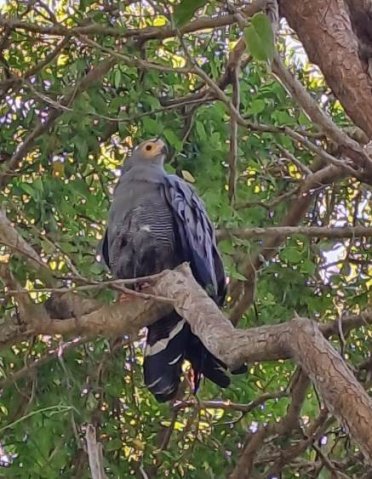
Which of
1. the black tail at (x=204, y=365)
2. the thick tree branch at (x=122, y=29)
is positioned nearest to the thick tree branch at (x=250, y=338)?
the black tail at (x=204, y=365)

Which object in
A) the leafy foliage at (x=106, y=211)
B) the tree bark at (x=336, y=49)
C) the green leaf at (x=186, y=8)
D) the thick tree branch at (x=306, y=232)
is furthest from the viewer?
the leafy foliage at (x=106, y=211)

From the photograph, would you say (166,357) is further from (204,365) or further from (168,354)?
(204,365)

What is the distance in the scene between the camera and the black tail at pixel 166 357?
3184 mm

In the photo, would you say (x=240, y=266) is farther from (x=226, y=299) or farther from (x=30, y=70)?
(x=30, y=70)

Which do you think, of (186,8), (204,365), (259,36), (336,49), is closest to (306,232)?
(204,365)

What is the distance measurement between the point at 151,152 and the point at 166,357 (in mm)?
865

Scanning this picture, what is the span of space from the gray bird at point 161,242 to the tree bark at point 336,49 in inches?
39.6

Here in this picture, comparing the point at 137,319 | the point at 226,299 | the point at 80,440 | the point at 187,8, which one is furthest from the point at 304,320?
the point at 226,299

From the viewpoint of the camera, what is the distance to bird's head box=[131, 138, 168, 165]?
3.72 meters

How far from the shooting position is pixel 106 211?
3758mm

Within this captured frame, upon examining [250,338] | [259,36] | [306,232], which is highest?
[259,36]

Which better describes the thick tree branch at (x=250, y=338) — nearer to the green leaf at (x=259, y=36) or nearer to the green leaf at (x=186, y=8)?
the green leaf at (x=259, y=36)

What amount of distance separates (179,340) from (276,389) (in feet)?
2.49

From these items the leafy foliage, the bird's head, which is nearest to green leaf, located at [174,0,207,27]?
the leafy foliage
